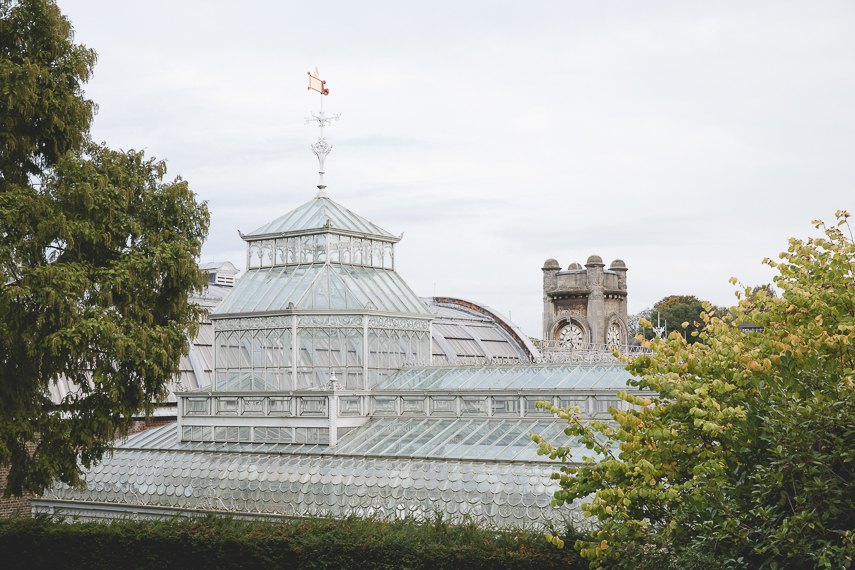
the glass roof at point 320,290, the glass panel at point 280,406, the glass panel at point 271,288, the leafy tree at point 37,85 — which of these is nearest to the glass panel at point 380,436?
the glass panel at point 280,406

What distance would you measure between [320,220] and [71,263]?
447 inches

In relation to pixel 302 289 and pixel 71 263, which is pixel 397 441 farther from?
pixel 71 263

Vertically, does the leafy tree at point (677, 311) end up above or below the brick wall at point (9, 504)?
above

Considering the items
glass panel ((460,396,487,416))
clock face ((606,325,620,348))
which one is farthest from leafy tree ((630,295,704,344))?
glass panel ((460,396,487,416))

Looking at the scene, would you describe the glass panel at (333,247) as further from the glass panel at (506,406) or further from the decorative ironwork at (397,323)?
the glass panel at (506,406)

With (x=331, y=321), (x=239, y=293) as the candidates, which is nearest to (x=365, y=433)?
(x=331, y=321)

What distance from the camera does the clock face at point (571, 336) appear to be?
49834 mm

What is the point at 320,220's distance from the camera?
25.4m

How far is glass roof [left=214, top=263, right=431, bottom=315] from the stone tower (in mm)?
26071

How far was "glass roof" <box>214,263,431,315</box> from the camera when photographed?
23781 millimetres

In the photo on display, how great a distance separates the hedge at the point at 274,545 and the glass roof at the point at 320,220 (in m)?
11.2

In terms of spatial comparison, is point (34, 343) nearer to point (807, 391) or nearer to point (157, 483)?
point (157, 483)

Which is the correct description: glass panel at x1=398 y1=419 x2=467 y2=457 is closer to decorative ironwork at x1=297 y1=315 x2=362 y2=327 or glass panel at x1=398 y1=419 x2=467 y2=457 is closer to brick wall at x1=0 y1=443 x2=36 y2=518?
decorative ironwork at x1=297 y1=315 x2=362 y2=327

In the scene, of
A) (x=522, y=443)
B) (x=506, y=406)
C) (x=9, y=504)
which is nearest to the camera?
(x=522, y=443)
